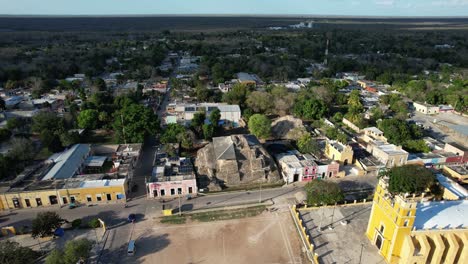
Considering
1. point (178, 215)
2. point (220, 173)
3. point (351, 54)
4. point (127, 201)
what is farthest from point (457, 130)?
point (351, 54)

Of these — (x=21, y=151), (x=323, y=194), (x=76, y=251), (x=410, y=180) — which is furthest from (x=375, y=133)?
(x=21, y=151)

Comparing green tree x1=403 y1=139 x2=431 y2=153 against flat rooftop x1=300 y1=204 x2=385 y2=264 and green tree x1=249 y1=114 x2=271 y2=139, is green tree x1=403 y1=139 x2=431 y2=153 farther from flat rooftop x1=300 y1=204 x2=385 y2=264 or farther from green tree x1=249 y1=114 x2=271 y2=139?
green tree x1=249 y1=114 x2=271 y2=139

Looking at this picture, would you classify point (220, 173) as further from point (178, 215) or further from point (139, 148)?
point (139, 148)

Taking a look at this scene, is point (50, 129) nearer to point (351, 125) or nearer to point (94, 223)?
point (94, 223)

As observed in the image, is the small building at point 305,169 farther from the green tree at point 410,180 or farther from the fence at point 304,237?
the green tree at point 410,180

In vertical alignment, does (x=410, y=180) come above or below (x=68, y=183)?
above

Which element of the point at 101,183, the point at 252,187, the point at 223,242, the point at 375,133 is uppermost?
the point at 101,183

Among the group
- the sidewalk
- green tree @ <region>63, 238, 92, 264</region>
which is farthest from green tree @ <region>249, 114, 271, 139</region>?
green tree @ <region>63, 238, 92, 264</region>

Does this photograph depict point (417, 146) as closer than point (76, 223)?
No
